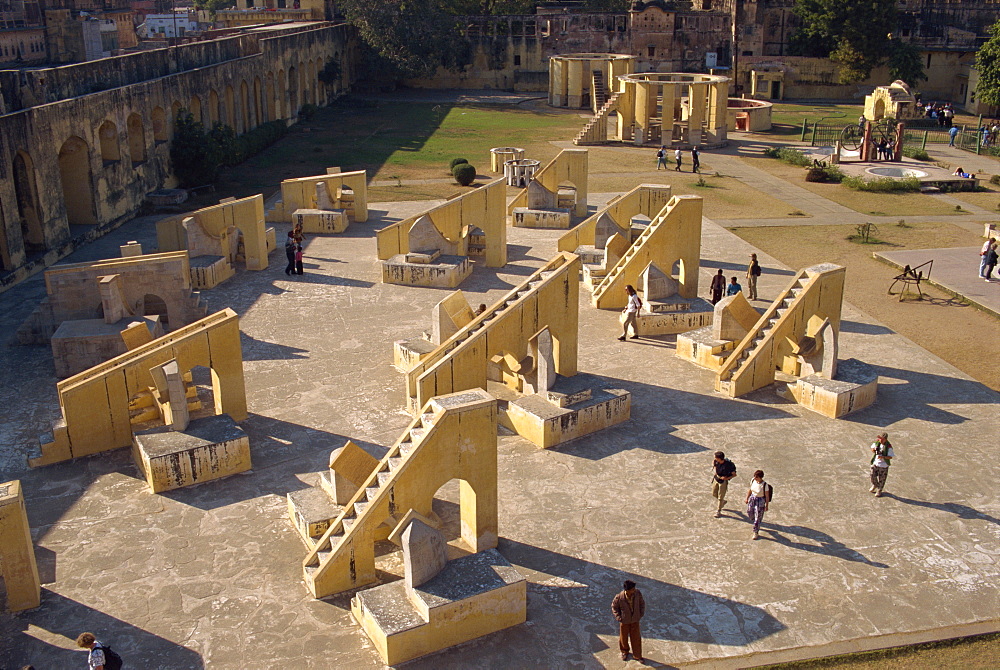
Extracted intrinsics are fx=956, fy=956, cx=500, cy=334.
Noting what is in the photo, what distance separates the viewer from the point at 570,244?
80.6 ft

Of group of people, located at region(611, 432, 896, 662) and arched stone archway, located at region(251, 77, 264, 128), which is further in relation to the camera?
arched stone archway, located at region(251, 77, 264, 128)

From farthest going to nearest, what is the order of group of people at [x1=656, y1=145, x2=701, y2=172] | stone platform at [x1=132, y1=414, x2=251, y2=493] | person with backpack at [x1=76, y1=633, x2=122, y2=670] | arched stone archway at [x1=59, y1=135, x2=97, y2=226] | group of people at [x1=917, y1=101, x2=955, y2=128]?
1. group of people at [x1=917, y1=101, x2=955, y2=128]
2. group of people at [x1=656, y1=145, x2=701, y2=172]
3. arched stone archway at [x1=59, y1=135, x2=97, y2=226]
4. stone platform at [x1=132, y1=414, x2=251, y2=493]
5. person with backpack at [x1=76, y1=633, x2=122, y2=670]

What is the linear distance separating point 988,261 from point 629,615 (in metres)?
17.2

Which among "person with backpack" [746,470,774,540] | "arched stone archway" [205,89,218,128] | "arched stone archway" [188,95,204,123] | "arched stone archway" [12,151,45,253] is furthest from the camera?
"arched stone archway" [205,89,218,128]

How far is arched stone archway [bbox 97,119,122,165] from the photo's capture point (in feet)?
91.3

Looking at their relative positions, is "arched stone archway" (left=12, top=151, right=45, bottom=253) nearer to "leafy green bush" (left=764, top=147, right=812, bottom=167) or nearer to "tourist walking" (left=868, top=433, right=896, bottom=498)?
"tourist walking" (left=868, top=433, right=896, bottom=498)

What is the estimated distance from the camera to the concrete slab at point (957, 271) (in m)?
21.8

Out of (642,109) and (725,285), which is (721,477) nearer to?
(725,285)

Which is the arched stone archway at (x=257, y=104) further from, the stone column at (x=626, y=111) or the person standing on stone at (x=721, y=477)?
the person standing on stone at (x=721, y=477)

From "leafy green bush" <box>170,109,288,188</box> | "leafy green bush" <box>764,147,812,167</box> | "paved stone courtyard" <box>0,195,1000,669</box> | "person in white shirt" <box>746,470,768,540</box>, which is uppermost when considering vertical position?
"leafy green bush" <box>170,109,288,188</box>

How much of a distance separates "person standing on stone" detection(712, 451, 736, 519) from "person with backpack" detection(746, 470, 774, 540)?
1.19 ft

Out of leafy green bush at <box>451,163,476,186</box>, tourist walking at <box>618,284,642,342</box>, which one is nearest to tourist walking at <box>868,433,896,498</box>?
tourist walking at <box>618,284,642,342</box>

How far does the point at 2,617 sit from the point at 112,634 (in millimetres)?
1425

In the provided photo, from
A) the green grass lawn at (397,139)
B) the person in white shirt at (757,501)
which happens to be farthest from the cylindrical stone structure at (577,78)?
the person in white shirt at (757,501)
